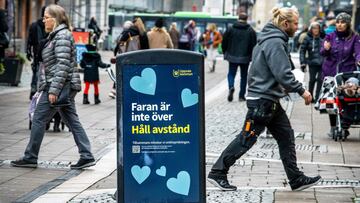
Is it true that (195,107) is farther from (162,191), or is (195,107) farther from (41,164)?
(41,164)

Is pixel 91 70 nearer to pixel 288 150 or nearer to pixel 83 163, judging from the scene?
pixel 83 163

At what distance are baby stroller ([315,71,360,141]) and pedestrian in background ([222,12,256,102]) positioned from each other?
7.09m

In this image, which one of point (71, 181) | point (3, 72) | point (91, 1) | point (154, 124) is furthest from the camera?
point (91, 1)

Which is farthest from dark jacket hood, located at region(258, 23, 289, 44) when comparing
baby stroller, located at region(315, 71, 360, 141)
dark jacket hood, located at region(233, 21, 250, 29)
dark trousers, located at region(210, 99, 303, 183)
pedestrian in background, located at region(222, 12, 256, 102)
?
dark jacket hood, located at region(233, 21, 250, 29)

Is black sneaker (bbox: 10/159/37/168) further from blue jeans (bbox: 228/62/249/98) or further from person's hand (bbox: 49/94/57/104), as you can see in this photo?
blue jeans (bbox: 228/62/249/98)

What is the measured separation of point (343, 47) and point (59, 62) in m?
6.09

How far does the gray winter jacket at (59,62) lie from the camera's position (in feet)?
36.5

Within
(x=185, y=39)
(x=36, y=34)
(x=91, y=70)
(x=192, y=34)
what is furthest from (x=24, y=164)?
(x=192, y=34)

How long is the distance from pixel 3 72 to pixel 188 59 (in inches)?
652

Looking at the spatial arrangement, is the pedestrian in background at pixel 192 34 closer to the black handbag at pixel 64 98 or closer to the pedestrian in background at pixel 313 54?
the pedestrian in background at pixel 313 54

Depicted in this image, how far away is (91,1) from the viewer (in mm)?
63438

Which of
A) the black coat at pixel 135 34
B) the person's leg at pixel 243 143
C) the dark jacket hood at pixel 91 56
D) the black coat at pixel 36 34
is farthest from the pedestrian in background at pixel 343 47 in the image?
the dark jacket hood at pixel 91 56

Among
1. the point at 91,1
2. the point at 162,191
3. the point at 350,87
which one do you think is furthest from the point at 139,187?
the point at 91,1

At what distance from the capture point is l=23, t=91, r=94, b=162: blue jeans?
11.3 m
